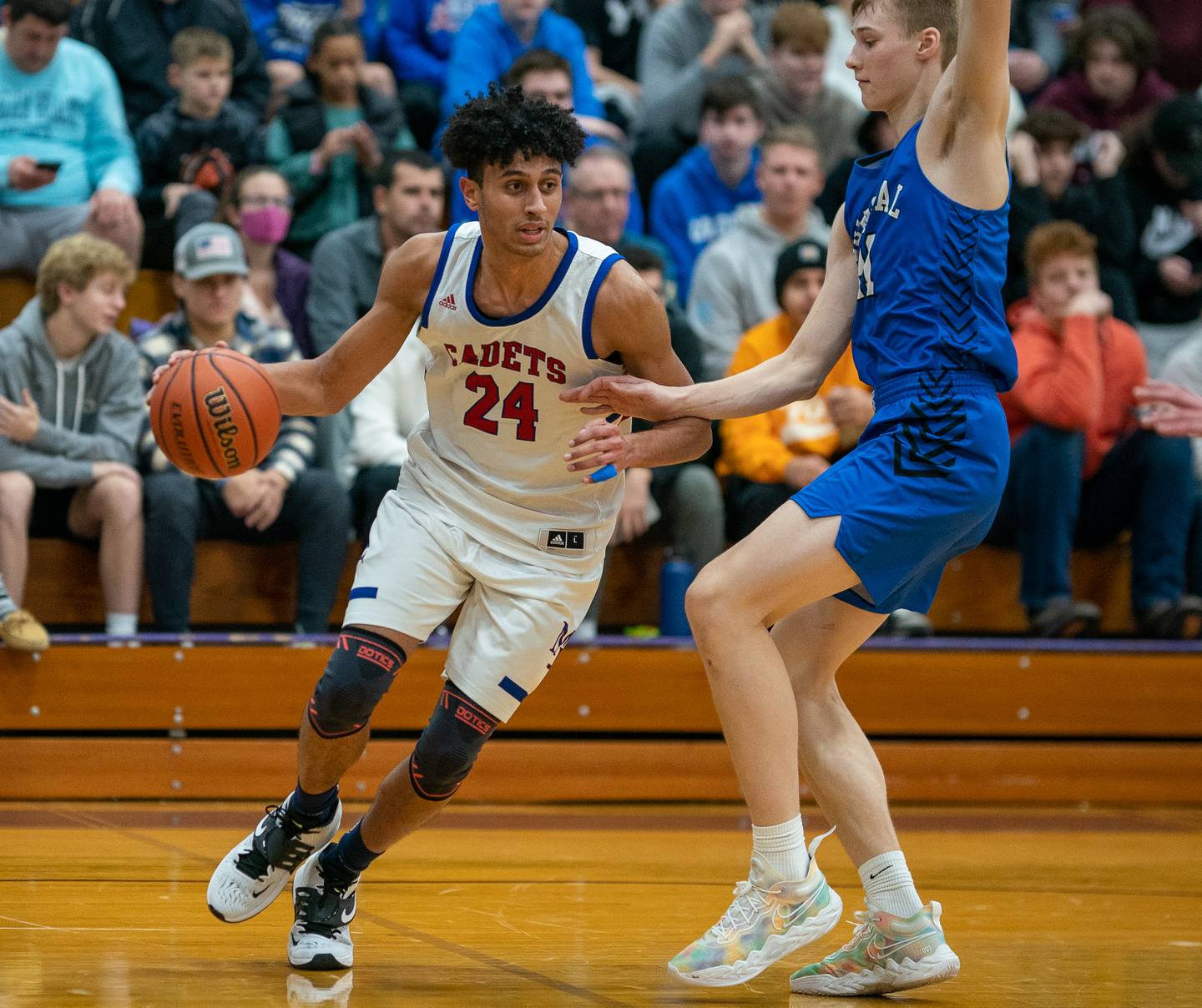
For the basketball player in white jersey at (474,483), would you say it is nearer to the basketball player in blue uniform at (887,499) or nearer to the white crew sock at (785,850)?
the basketball player in blue uniform at (887,499)

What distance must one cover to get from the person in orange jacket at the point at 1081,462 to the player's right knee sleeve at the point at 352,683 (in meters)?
3.67

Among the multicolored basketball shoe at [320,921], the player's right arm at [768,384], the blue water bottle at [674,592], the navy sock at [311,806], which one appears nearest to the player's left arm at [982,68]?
the player's right arm at [768,384]

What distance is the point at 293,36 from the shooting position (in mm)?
8867

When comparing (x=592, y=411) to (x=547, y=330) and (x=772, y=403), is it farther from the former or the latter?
(x=772, y=403)

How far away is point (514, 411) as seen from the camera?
396 centimetres

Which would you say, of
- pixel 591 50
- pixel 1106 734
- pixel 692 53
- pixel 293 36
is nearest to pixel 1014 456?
pixel 1106 734

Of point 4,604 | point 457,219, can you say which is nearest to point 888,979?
point 4,604

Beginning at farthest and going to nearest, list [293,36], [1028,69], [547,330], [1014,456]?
[1028,69] < [293,36] < [1014,456] < [547,330]

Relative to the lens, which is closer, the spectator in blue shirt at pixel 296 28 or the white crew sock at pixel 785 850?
the white crew sock at pixel 785 850

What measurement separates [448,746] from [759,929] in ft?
2.69

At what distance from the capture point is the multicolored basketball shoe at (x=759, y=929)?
348cm

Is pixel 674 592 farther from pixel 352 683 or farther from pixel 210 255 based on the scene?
pixel 352 683

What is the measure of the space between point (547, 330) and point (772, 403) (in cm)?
58

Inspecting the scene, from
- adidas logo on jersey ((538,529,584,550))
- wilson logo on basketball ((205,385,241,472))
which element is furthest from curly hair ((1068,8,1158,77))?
wilson logo on basketball ((205,385,241,472))
